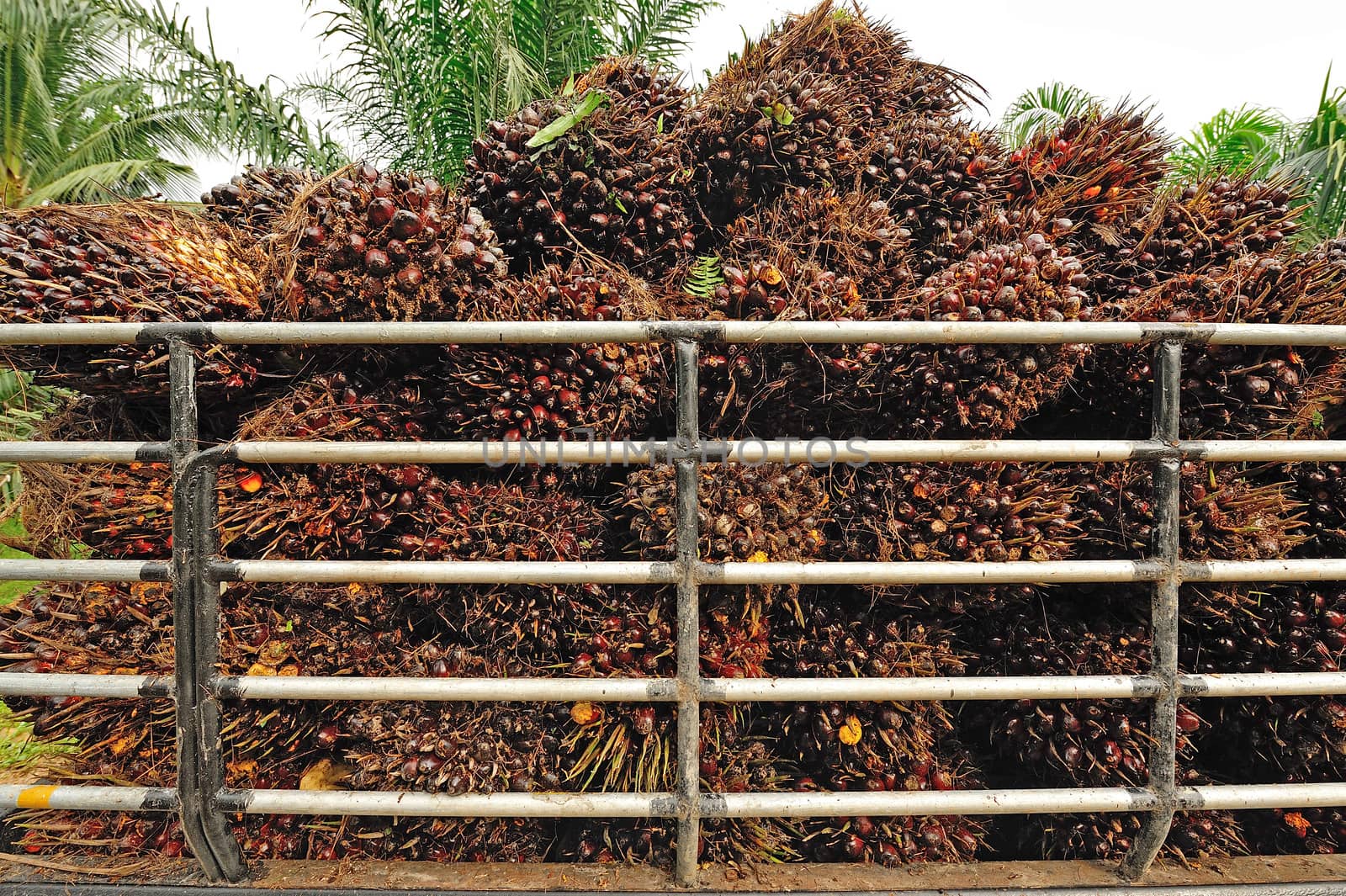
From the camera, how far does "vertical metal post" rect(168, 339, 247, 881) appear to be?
138 cm

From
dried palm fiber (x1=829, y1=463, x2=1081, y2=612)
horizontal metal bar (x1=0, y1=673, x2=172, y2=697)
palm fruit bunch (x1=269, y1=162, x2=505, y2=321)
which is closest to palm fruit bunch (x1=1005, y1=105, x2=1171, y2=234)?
dried palm fiber (x1=829, y1=463, x2=1081, y2=612)

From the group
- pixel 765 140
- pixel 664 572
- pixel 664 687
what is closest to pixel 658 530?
pixel 664 572

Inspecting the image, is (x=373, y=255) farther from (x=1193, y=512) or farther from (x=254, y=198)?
(x=1193, y=512)

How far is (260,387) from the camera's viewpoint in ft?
5.57

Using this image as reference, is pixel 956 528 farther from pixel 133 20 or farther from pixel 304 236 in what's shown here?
pixel 133 20

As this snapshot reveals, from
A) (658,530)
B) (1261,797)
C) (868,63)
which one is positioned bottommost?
(1261,797)

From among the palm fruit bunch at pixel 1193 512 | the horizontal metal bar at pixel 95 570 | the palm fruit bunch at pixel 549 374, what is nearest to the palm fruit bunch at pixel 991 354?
the palm fruit bunch at pixel 1193 512

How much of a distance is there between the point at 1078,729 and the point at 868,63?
1962 millimetres

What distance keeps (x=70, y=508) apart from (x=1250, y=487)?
2740 mm

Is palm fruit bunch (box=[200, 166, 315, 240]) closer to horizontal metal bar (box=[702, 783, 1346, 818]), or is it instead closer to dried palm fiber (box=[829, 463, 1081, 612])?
dried palm fiber (box=[829, 463, 1081, 612])

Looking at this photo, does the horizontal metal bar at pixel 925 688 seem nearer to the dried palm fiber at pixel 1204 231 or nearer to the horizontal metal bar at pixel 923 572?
the horizontal metal bar at pixel 923 572

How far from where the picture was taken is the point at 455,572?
1.38 metres

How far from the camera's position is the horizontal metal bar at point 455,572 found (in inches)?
53.7

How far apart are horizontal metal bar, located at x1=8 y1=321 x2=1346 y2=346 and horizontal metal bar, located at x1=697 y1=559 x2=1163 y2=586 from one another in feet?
1.45
